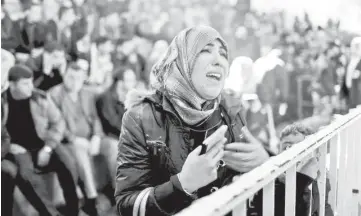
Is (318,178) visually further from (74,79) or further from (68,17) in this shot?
(68,17)

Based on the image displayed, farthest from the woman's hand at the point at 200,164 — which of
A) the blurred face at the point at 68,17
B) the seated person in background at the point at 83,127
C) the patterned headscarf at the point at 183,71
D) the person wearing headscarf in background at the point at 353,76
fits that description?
the person wearing headscarf in background at the point at 353,76

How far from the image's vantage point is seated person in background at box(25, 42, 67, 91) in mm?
1424

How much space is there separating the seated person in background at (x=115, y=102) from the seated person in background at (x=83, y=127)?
25 mm

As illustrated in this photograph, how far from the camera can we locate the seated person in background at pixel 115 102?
155 centimetres

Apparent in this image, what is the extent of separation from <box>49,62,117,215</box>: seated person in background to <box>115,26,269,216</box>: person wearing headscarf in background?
234mm

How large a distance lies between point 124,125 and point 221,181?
1.18 ft

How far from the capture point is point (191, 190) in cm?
123

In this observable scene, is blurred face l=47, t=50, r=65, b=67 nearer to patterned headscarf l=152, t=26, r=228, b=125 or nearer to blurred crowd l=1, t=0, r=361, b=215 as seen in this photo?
blurred crowd l=1, t=0, r=361, b=215

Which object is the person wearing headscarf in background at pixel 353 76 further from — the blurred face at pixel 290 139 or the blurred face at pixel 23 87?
the blurred face at pixel 23 87

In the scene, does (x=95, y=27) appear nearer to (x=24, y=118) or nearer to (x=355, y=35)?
(x=24, y=118)

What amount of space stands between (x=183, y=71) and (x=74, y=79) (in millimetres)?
391

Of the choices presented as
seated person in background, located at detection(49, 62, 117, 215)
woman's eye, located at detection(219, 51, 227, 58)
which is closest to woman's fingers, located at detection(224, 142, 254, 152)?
woman's eye, located at detection(219, 51, 227, 58)

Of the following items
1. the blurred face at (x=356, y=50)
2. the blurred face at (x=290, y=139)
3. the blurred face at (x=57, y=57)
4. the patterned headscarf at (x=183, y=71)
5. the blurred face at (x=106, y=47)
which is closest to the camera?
the patterned headscarf at (x=183, y=71)

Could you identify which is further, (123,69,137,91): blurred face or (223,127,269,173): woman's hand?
(123,69,137,91): blurred face
